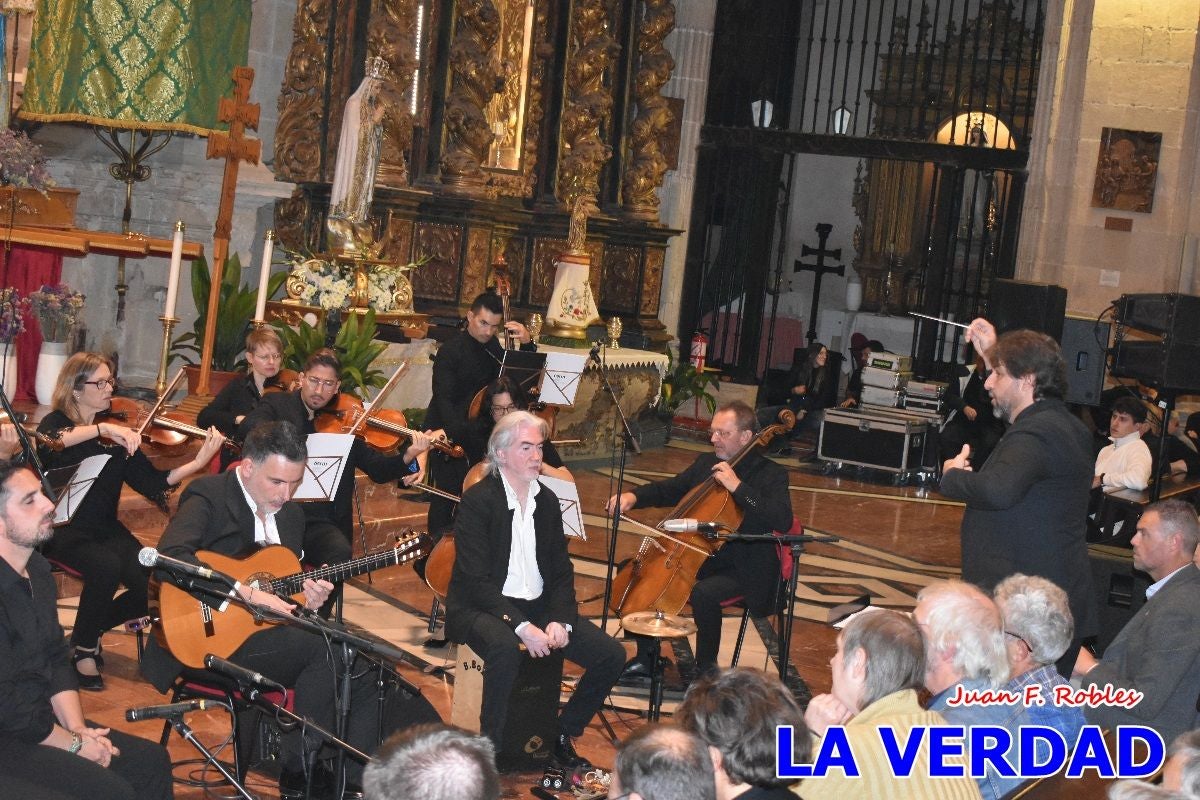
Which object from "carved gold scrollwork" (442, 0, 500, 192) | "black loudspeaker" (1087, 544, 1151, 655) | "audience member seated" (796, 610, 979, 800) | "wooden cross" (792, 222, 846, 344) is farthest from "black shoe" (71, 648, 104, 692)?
"wooden cross" (792, 222, 846, 344)

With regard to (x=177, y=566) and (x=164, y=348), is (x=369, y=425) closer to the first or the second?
(x=164, y=348)

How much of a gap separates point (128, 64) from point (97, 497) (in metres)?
4.75

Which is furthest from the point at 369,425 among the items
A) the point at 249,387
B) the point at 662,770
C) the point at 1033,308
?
the point at 1033,308

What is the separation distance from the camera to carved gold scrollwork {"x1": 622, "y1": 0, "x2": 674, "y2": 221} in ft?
48.5

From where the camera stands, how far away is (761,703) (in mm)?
3334

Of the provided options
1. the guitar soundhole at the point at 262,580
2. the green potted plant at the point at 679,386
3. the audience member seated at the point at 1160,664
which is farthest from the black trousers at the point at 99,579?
the green potted plant at the point at 679,386

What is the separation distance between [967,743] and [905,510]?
8422 mm

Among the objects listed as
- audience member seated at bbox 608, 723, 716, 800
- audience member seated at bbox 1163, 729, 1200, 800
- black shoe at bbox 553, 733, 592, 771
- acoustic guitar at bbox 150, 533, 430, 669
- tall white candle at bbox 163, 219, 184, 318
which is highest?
tall white candle at bbox 163, 219, 184, 318

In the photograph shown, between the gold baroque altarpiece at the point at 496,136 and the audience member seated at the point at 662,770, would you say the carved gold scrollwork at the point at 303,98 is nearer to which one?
the gold baroque altarpiece at the point at 496,136

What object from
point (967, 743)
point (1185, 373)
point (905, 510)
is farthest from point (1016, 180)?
point (967, 743)

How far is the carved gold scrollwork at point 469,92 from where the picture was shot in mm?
12461

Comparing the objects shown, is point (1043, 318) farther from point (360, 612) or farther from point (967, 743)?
point (967, 743)

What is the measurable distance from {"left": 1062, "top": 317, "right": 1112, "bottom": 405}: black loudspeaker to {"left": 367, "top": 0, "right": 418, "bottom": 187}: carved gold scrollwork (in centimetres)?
524

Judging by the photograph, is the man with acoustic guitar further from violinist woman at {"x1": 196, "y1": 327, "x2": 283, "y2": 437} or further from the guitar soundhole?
violinist woman at {"x1": 196, "y1": 327, "x2": 283, "y2": 437}
